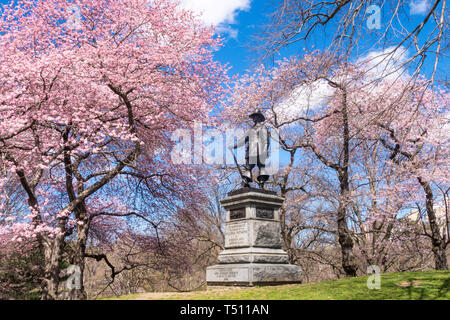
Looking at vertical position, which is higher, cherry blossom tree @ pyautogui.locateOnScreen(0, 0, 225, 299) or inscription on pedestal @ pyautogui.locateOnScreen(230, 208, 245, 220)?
cherry blossom tree @ pyautogui.locateOnScreen(0, 0, 225, 299)

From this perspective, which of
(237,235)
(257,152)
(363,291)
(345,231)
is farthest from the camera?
(345,231)

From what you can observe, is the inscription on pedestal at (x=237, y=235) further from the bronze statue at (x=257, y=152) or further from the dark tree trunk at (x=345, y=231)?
the dark tree trunk at (x=345, y=231)

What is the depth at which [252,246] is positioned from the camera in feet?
29.6

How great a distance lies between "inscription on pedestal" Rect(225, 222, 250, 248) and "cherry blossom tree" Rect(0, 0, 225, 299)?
3627 millimetres

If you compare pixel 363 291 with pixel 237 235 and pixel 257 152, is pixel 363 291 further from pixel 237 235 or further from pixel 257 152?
pixel 257 152

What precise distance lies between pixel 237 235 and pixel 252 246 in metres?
0.59

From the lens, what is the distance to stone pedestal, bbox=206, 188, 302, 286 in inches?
342

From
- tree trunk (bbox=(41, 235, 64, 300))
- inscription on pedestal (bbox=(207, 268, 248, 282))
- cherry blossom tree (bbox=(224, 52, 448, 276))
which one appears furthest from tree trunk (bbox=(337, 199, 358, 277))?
tree trunk (bbox=(41, 235, 64, 300))

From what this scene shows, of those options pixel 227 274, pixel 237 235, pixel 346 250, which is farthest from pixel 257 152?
pixel 346 250

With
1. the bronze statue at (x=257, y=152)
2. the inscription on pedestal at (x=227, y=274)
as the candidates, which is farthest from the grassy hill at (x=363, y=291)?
the bronze statue at (x=257, y=152)

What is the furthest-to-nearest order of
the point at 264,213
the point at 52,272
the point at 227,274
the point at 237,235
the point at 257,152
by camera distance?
the point at 52,272 < the point at 257,152 < the point at 264,213 < the point at 237,235 < the point at 227,274

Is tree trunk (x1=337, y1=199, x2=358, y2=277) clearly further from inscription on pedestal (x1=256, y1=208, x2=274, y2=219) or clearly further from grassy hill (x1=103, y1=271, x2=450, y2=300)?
grassy hill (x1=103, y1=271, x2=450, y2=300)
